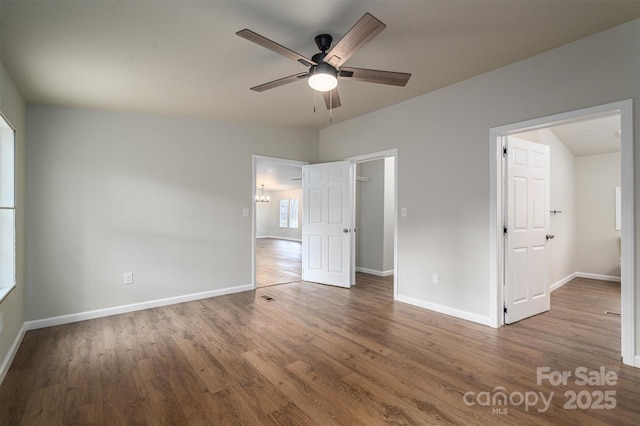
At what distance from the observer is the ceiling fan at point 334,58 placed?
179cm

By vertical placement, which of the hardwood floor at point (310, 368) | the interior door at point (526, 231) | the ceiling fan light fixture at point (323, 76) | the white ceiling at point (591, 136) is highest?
the white ceiling at point (591, 136)

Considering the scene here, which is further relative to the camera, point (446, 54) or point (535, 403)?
point (446, 54)

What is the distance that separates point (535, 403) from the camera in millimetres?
1943

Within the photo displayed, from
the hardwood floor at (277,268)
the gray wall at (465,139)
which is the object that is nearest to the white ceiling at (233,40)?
the gray wall at (465,139)

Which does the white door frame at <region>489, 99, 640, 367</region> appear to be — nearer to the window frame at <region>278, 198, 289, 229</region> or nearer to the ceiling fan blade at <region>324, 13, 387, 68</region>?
the ceiling fan blade at <region>324, 13, 387, 68</region>

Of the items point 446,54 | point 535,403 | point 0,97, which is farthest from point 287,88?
point 535,403

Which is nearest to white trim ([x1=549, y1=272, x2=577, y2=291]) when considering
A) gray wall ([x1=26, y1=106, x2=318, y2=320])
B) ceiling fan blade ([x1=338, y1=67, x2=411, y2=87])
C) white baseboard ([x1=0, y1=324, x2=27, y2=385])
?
ceiling fan blade ([x1=338, y1=67, x2=411, y2=87])

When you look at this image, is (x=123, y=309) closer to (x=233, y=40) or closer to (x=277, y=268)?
(x=277, y=268)

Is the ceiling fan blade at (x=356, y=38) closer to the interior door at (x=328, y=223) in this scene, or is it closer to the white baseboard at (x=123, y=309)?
the interior door at (x=328, y=223)

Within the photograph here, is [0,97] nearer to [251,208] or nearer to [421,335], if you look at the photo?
[251,208]

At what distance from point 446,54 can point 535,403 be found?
2812 millimetres

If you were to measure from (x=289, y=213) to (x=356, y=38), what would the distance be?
39.3ft

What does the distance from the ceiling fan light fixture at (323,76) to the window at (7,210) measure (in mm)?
2773

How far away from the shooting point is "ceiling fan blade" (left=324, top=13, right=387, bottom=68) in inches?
67.0
